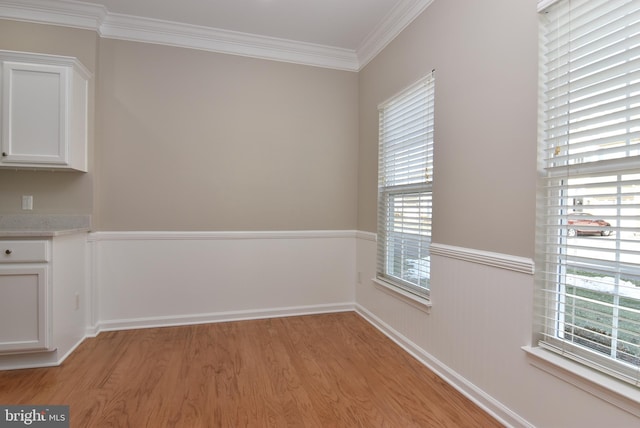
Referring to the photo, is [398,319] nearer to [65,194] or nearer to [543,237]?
[543,237]

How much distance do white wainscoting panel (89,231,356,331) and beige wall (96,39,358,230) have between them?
0.14 metres

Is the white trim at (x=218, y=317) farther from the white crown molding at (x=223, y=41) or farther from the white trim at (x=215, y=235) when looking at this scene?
the white crown molding at (x=223, y=41)

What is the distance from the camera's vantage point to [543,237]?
162 centimetres

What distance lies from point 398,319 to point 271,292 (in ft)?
4.39

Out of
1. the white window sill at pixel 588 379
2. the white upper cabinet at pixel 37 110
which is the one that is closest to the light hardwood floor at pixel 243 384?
the white window sill at pixel 588 379

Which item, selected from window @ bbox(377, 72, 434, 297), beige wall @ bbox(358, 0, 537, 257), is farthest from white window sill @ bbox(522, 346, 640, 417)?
window @ bbox(377, 72, 434, 297)

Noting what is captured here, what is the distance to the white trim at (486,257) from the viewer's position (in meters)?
1.66

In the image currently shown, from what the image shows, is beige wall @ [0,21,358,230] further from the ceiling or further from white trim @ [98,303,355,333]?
white trim @ [98,303,355,333]

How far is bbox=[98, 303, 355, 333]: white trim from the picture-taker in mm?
3068

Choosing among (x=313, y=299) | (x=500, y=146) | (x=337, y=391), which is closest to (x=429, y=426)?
(x=337, y=391)

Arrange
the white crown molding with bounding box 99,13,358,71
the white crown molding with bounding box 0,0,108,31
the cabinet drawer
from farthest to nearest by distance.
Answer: the white crown molding with bounding box 99,13,358,71, the white crown molding with bounding box 0,0,108,31, the cabinet drawer

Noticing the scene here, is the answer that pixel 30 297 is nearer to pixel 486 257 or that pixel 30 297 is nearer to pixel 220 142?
pixel 220 142

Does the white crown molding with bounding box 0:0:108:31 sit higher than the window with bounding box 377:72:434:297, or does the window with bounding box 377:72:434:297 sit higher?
the white crown molding with bounding box 0:0:108:31

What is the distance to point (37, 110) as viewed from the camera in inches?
100
